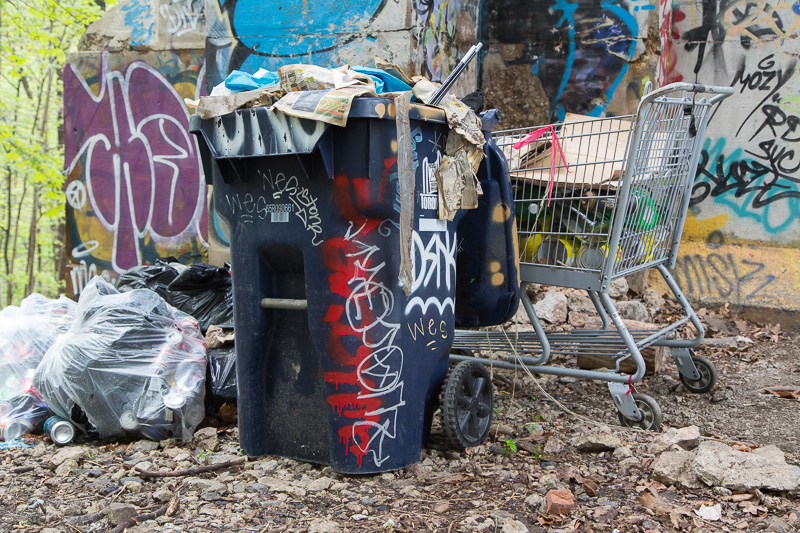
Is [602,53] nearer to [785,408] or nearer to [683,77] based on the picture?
[683,77]

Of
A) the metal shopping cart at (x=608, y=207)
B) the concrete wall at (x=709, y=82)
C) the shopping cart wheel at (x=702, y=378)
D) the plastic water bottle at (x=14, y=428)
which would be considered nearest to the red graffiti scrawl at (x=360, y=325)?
the metal shopping cart at (x=608, y=207)

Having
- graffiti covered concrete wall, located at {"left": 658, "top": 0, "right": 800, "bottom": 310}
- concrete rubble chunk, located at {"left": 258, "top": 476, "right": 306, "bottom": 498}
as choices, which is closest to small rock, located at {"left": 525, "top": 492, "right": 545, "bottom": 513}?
concrete rubble chunk, located at {"left": 258, "top": 476, "right": 306, "bottom": 498}

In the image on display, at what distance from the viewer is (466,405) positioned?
299cm

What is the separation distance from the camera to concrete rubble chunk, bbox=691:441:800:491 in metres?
2.54

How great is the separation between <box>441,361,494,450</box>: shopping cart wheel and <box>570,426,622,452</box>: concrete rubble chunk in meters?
0.40

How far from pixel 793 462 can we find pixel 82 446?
3138mm

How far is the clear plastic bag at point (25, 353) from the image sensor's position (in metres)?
3.42

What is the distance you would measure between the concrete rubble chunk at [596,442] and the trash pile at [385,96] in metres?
1.16

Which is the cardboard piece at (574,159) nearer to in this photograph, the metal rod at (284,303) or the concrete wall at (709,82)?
the metal rod at (284,303)

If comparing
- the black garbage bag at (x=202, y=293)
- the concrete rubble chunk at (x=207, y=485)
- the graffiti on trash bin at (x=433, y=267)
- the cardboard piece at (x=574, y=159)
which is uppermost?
the cardboard piece at (x=574, y=159)

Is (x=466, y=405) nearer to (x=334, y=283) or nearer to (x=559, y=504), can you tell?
(x=559, y=504)

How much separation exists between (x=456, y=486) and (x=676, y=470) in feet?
2.76

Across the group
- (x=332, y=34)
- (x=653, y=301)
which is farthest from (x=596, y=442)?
(x=332, y=34)

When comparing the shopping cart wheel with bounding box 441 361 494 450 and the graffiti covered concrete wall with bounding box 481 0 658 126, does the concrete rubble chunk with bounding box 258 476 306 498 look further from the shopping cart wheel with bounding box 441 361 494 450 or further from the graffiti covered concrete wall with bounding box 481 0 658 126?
the graffiti covered concrete wall with bounding box 481 0 658 126
